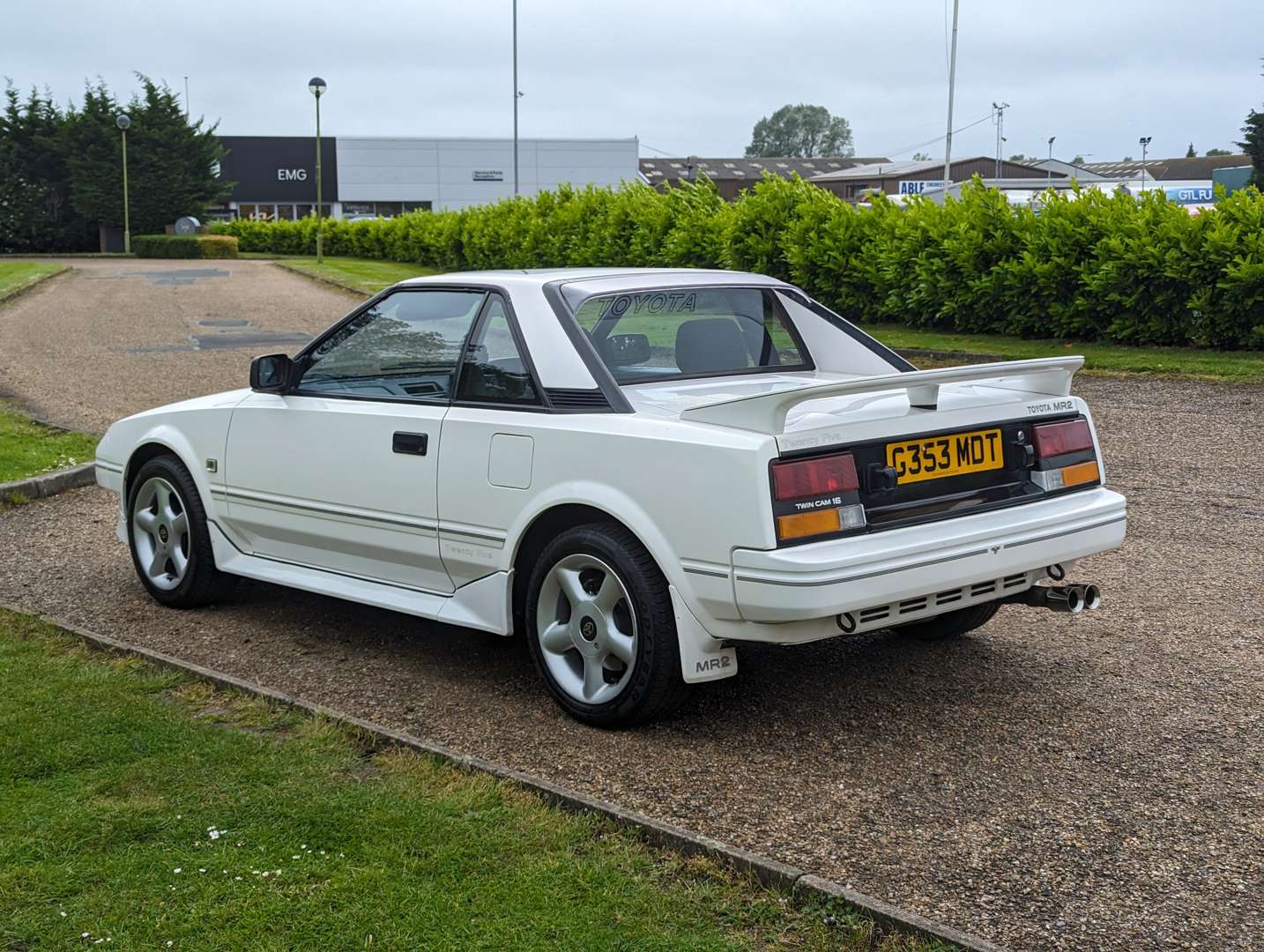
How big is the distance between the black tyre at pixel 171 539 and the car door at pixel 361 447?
0.91ft

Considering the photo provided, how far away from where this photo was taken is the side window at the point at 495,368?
505cm

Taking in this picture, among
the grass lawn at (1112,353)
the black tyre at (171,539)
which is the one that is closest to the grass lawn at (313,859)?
the black tyre at (171,539)

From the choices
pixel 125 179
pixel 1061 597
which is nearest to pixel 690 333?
pixel 1061 597

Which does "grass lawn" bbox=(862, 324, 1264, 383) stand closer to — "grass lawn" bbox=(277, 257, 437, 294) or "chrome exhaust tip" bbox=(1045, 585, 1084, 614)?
"chrome exhaust tip" bbox=(1045, 585, 1084, 614)

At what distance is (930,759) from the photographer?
445 centimetres

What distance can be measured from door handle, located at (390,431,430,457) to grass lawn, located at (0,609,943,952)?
3.66 feet

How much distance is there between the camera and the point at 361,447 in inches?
216

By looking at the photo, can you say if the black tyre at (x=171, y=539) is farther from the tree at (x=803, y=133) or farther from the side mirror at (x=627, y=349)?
the tree at (x=803, y=133)

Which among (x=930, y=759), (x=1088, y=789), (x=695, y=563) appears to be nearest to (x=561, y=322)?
(x=695, y=563)

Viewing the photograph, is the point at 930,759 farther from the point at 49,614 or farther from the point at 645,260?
the point at 645,260

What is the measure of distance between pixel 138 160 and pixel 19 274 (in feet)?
90.6

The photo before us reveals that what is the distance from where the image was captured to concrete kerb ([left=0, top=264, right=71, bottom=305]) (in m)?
26.3

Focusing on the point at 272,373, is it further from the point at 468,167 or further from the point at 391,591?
the point at 468,167

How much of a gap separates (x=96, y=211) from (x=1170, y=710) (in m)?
59.7
